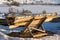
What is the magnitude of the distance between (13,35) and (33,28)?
115 cm

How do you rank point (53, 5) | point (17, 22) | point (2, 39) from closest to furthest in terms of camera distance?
point (2, 39) → point (17, 22) → point (53, 5)

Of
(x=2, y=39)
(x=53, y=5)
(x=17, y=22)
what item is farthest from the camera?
(x=53, y=5)

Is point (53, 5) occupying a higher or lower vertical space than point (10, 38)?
lower

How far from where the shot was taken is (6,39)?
12.3 meters

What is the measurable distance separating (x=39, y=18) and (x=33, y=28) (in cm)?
62

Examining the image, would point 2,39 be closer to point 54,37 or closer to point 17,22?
point 17,22

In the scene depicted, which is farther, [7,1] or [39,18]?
[7,1]

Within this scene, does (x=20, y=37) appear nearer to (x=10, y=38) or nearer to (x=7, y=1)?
(x=10, y=38)

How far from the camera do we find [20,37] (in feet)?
42.0

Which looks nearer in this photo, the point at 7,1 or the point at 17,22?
the point at 17,22

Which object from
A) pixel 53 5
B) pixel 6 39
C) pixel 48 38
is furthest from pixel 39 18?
pixel 53 5

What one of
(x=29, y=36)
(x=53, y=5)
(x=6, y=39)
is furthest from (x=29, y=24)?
(x=53, y=5)

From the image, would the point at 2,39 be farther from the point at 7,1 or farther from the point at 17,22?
the point at 7,1

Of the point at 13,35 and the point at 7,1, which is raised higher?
the point at 13,35
